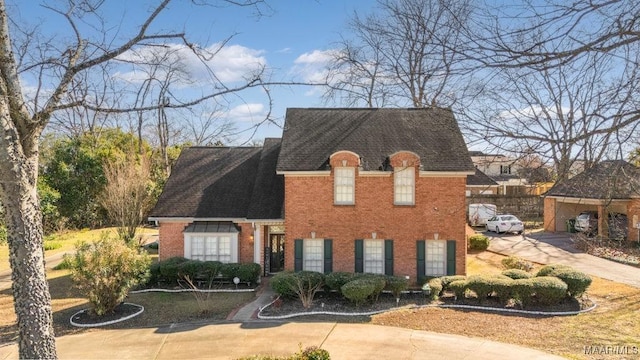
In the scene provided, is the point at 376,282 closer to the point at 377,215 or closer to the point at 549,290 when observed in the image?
the point at 377,215

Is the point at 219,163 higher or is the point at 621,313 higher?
the point at 219,163

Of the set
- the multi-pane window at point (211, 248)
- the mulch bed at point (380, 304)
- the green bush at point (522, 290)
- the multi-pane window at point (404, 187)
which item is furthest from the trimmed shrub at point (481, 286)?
the multi-pane window at point (211, 248)

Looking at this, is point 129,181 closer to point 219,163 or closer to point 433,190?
point 219,163

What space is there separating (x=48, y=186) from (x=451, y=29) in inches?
1269

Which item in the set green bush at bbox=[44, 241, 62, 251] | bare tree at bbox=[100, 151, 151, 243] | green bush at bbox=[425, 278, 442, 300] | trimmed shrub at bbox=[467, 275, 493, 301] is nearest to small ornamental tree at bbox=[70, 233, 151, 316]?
green bush at bbox=[425, 278, 442, 300]

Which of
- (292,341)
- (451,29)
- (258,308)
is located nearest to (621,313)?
(292,341)

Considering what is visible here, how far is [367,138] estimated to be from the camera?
63.8ft

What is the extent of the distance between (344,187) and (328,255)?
2909 mm

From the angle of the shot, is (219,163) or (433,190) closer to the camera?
(433,190)

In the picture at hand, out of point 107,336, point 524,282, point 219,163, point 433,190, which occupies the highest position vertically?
point 219,163

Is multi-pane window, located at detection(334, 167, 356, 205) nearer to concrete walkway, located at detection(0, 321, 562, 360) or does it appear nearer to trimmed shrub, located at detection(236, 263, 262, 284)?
trimmed shrub, located at detection(236, 263, 262, 284)

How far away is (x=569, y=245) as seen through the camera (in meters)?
26.8

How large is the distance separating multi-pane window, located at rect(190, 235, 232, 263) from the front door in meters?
1.92

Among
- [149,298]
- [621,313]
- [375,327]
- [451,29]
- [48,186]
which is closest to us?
[451,29]
